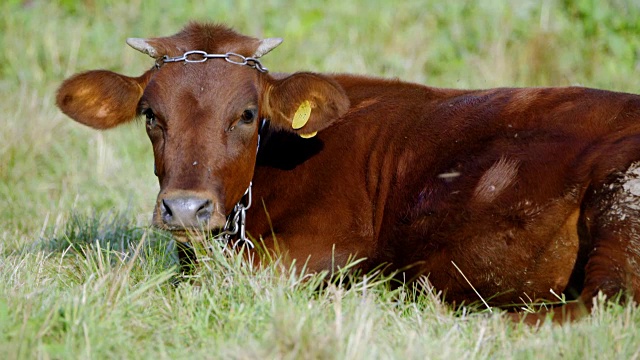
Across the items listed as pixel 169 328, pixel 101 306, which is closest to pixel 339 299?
pixel 169 328

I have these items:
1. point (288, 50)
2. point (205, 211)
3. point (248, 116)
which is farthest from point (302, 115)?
point (288, 50)

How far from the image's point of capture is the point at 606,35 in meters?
9.64

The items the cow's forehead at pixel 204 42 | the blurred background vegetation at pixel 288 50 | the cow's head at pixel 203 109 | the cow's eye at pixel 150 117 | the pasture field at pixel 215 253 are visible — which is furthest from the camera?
the blurred background vegetation at pixel 288 50

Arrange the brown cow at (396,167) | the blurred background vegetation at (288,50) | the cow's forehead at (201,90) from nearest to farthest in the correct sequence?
the brown cow at (396,167)
the cow's forehead at (201,90)
the blurred background vegetation at (288,50)

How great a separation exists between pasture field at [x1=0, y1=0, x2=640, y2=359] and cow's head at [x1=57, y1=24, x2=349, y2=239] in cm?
35

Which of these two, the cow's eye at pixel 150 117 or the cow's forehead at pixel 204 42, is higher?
the cow's forehead at pixel 204 42

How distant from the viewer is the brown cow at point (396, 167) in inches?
174

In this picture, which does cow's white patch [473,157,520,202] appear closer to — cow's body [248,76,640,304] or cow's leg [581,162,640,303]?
cow's body [248,76,640,304]

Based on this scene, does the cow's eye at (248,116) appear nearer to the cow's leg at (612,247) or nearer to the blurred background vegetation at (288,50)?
the cow's leg at (612,247)

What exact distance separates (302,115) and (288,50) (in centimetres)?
517

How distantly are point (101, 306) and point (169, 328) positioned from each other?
12.1 inches

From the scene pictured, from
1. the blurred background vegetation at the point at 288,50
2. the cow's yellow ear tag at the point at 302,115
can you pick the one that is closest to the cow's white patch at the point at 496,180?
the cow's yellow ear tag at the point at 302,115

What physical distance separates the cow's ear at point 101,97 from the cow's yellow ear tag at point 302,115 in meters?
0.88

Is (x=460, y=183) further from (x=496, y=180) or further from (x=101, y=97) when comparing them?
(x=101, y=97)
